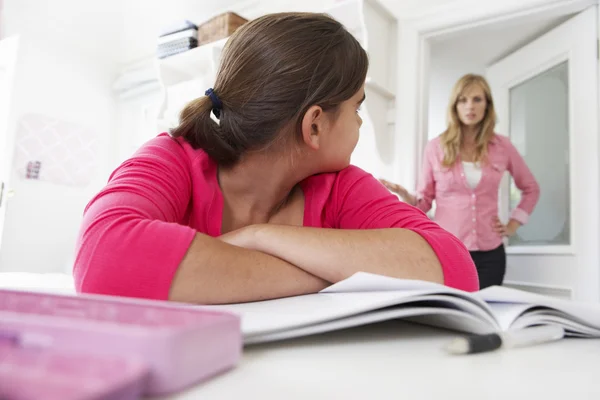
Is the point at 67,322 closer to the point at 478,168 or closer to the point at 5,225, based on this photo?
the point at 478,168

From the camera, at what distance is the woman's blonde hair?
2148mm

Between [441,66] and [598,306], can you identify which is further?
[441,66]

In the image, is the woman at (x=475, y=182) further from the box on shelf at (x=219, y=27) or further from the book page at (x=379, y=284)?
the book page at (x=379, y=284)

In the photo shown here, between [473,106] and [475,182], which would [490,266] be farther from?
[473,106]

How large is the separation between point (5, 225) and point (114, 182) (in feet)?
7.97

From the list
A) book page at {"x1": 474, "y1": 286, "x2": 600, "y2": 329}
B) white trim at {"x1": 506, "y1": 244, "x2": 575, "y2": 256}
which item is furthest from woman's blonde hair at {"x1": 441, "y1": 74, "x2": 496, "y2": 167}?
book page at {"x1": 474, "y1": 286, "x2": 600, "y2": 329}

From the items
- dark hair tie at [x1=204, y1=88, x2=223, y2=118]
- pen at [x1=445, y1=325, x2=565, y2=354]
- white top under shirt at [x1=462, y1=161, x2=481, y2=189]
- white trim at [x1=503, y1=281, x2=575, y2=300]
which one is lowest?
white trim at [x1=503, y1=281, x2=575, y2=300]

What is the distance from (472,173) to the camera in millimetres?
2188

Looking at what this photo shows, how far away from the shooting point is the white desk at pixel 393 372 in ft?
0.79

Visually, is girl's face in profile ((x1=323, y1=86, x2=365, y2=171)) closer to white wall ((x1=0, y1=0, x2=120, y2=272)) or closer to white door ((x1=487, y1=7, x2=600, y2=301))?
white door ((x1=487, y1=7, x2=600, y2=301))

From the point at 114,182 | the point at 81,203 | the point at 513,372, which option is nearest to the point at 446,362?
the point at 513,372

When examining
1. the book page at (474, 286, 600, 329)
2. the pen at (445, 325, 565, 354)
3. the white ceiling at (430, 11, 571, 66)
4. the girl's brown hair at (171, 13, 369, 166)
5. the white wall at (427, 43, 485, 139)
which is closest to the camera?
the pen at (445, 325, 565, 354)

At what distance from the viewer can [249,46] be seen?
2.55 ft

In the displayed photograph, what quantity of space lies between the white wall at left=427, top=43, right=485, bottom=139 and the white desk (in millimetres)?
2686
